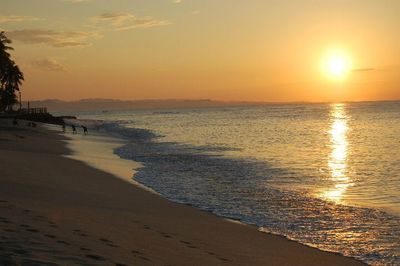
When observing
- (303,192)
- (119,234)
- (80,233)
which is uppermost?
(80,233)

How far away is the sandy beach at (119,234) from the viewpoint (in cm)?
792

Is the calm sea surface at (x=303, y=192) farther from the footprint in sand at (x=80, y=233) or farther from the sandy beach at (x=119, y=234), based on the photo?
the footprint in sand at (x=80, y=233)

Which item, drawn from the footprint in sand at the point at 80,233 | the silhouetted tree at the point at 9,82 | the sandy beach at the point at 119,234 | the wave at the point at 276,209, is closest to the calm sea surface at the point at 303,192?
the wave at the point at 276,209

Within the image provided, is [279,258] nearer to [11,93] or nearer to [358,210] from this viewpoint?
[358,210]

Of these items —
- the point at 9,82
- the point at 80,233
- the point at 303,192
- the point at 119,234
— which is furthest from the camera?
the point at 9,82

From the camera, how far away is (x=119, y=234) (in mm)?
10047

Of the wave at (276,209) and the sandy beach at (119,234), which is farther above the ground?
the sandy beach at (119,234)

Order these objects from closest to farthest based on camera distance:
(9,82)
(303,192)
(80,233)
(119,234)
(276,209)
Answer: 1. (80,233)
2. (119,234)
3. (276,209)
4. (303,192)
5. (9,82)

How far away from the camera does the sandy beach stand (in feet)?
26.0

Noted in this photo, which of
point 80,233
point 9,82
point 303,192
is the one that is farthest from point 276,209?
point 9,82

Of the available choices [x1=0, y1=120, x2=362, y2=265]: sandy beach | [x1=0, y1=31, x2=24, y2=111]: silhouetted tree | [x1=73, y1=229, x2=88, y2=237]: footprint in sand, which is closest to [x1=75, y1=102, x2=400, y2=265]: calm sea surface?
[x1=0, y1=120, x2=362, y2=265]: sandy beach

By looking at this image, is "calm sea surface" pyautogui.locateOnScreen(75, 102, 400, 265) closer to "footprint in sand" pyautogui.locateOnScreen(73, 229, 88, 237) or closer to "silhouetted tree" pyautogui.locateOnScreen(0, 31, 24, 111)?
"footprint in sand" pyautogui.locateOnScreen(73, 229, 88, 237)

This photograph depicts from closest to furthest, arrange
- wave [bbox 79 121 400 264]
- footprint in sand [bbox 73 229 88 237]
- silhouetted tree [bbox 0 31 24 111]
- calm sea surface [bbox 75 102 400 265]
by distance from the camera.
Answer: footprint in sand [bbox 73 229 88 237]
wave [bbox 79 121 400 264]
calm sea surface [bbox 75 102 400 265]
silhouetted tree [bbox 0 31 24 111]

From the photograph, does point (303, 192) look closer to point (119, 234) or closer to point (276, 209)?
point (276, 209)
